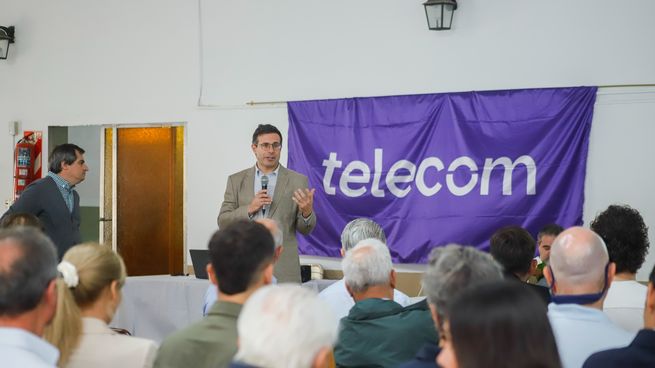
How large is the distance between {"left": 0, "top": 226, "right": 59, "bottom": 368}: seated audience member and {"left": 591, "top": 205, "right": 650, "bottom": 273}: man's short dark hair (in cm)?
237

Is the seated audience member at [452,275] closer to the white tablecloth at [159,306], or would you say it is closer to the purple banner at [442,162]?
the white tablecloth at [159,306]

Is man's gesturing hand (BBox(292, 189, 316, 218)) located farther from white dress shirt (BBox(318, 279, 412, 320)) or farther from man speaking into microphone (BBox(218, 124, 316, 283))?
white dress shirt (BBox(318, 279, 412, 320))

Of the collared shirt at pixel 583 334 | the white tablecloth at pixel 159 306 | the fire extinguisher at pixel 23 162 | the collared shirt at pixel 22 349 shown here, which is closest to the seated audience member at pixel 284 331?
the collared shirt at pixel 22 349

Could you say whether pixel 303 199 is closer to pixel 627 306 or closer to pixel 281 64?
pixel 627 306

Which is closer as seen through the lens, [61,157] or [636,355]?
[636,355]

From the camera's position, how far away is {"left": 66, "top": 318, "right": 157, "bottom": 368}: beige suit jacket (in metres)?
2.42

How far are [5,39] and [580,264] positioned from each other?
7397 millimetres

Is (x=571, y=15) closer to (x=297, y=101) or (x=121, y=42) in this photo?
(x=297, y=101)

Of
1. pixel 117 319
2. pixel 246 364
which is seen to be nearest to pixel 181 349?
pixel 246 364

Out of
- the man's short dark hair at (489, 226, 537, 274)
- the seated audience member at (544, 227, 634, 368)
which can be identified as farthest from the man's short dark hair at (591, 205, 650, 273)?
the seated audience member at (544, 227, 634, 368)

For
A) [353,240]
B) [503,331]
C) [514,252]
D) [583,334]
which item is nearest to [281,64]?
[353,240]

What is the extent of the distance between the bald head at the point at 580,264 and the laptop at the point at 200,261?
392cm

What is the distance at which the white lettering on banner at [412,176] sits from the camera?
260 inches

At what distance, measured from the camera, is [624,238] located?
3482 mm
